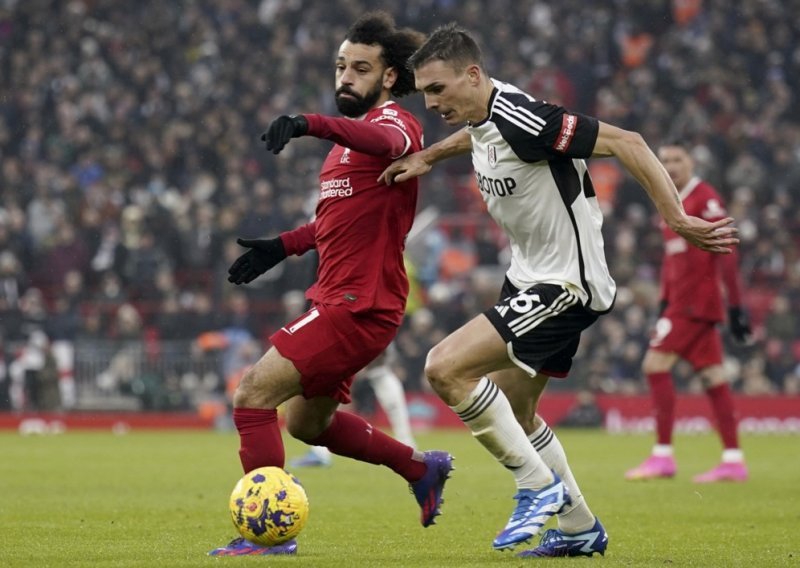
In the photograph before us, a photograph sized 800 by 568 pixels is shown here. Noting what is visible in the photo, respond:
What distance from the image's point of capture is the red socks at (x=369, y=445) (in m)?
7.20

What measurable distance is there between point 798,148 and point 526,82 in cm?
508

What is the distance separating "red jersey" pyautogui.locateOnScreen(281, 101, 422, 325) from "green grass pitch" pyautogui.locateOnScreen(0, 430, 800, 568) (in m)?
1.23

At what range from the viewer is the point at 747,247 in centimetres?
2233

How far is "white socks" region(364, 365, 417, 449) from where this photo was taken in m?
13.4

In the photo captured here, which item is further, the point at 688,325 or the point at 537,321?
the point at 688,325

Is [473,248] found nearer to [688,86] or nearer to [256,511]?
[688,86]

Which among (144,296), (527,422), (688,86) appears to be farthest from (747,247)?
(527,422)

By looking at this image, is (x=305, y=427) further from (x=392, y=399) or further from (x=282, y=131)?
(x=392, y=399)

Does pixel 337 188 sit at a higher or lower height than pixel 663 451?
higher

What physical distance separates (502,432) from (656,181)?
4.30 feet

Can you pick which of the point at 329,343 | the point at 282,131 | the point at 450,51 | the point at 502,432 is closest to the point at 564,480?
the point at 502,432

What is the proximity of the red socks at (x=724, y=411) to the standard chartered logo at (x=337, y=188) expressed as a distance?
244 inches

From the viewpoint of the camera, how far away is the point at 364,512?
9086 millimetres

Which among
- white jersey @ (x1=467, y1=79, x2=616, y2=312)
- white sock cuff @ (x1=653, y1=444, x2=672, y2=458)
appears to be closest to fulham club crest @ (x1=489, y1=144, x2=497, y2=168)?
white jersey @ (x1=467, y1=79, x2=616, y2=312)
